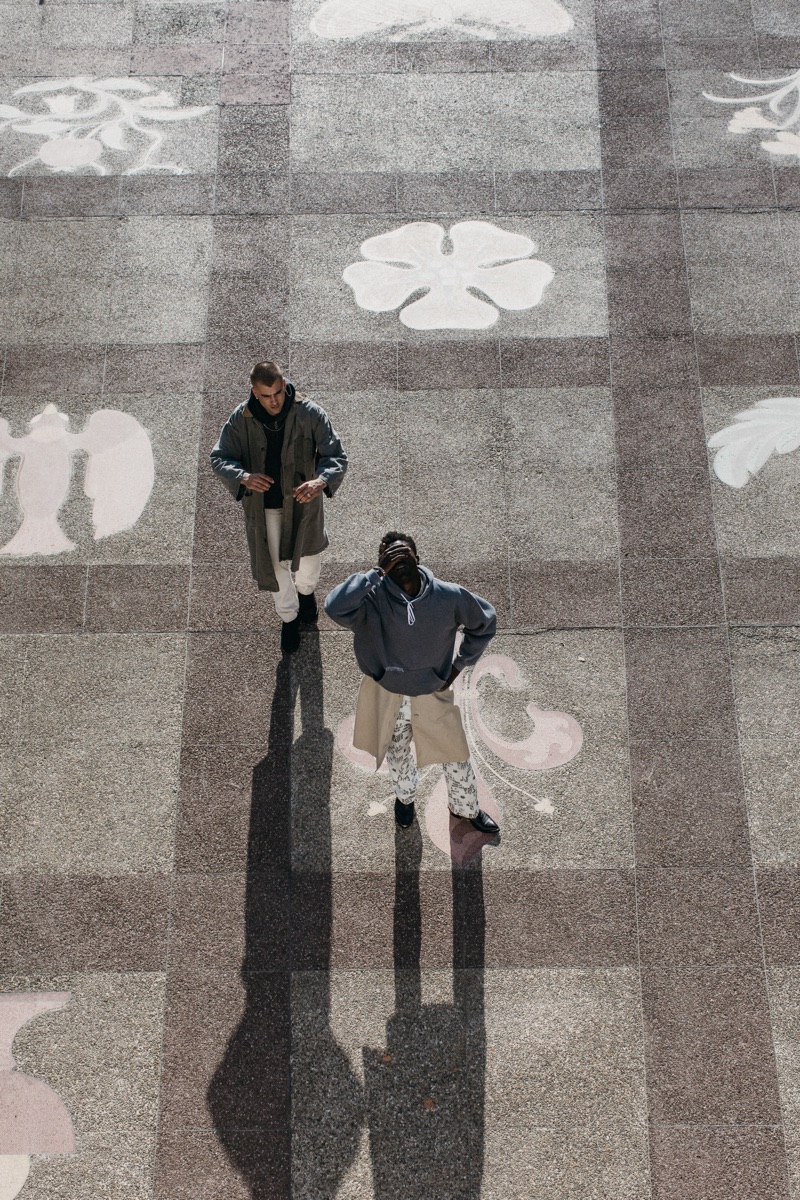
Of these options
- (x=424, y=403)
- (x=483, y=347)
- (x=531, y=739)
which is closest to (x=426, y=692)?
(x=531, y=739)

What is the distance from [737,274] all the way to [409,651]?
4030 mm

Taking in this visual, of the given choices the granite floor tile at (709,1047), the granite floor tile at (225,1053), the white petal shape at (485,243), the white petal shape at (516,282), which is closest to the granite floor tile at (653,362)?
the white petal shape at (516,282)

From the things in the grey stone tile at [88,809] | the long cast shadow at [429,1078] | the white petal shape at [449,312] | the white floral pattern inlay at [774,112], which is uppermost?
the white floral pattern inlay at [774,112]

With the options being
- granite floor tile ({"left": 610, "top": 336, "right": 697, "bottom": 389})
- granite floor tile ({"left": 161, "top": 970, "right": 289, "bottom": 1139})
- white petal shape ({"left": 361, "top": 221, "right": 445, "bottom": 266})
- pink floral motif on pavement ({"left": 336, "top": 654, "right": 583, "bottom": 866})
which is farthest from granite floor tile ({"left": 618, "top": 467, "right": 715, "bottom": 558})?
granite floor tile ({"left": 161, "top": 970, "right": 289, "bottom": 1139})

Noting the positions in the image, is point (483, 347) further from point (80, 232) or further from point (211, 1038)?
point (211, 1038)

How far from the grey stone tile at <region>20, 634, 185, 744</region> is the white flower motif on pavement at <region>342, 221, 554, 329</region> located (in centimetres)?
267

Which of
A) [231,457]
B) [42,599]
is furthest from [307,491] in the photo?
[42,599]

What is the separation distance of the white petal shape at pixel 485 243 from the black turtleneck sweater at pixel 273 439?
253 centimetres

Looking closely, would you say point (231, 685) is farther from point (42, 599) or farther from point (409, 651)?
point (409, 651)

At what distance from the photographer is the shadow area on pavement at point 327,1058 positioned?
15.8 feet

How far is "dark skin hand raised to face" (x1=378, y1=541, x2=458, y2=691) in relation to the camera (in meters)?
4.38

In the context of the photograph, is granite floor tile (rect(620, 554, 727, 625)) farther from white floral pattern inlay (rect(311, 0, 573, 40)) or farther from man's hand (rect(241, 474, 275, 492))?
white floral pattern inlay (rect(311, 0, 573, 40))

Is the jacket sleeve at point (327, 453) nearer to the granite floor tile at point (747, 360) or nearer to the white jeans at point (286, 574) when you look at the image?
the white jeans at point (286, 574)

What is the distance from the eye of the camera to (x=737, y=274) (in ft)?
23.3
